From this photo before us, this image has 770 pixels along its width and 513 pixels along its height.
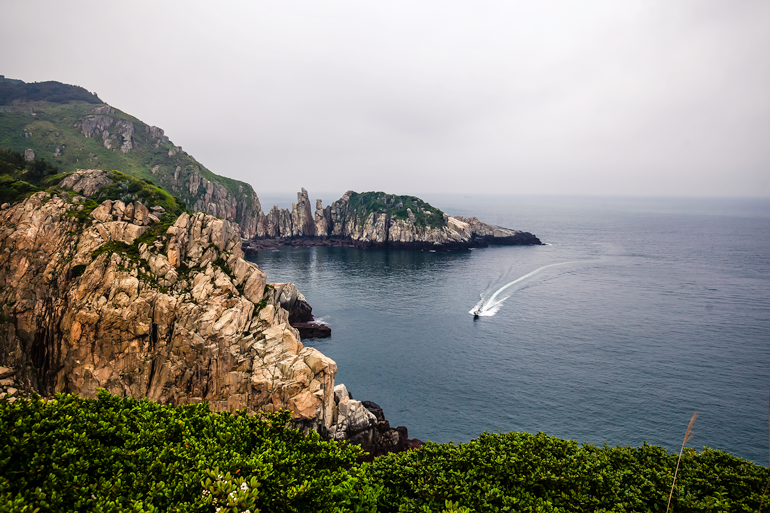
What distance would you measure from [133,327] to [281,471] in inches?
1288

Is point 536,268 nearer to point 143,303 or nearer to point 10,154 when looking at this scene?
point 143,303

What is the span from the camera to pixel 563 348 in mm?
67188

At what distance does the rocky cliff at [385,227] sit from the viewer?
175 metres

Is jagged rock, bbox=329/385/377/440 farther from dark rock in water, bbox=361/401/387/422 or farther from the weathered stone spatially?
the weathered stone

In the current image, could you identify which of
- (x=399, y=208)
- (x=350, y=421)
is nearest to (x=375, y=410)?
(x=350, y=421)

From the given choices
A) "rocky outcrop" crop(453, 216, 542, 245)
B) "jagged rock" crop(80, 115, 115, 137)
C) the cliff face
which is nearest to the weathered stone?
the cliff face

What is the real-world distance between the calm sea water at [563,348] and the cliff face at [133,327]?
59.1 feet

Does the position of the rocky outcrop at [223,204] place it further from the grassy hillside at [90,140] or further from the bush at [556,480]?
the bush at [556,480]

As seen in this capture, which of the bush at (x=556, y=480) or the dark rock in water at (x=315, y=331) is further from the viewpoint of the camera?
the dark rock in water at (x=315, y=331)

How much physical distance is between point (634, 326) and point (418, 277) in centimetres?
6178

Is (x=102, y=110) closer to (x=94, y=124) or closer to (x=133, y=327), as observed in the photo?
(x=94, y=124)

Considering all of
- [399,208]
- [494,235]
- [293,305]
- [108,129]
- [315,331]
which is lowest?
[315,331]

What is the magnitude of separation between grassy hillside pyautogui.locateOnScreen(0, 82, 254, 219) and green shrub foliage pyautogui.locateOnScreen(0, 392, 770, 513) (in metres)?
157

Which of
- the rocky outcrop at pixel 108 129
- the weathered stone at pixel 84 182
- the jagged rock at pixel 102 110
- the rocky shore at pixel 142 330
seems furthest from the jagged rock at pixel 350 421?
the jagged rock at pixel 102 110
